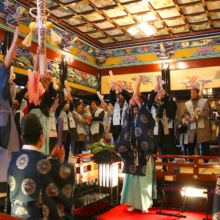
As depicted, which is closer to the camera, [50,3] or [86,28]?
[50,3]

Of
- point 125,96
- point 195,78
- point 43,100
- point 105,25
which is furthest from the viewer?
point 195,78

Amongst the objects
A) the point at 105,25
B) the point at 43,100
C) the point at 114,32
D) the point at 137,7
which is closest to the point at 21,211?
the point at 43,100

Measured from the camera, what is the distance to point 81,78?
29.8 feet

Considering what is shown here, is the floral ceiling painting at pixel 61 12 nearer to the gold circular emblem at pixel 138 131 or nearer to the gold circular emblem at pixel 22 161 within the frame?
the gold circular emblem at pixel 138 131

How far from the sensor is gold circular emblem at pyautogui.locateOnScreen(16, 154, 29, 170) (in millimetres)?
1812

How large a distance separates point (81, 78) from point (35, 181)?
748 cm

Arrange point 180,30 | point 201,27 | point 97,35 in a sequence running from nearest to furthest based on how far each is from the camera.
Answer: point 201,27 < point 180,30 < point 97,35

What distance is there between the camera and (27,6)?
6734 mm

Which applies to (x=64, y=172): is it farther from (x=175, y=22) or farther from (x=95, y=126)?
(x=175, y=22)

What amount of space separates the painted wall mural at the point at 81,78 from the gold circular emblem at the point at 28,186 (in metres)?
6.84

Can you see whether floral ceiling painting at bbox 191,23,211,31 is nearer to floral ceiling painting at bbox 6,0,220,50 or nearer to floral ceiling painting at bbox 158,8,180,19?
floral ceiling painting at bbox 6,0,220,50

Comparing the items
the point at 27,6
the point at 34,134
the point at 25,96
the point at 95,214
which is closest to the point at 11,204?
the point at 34,134

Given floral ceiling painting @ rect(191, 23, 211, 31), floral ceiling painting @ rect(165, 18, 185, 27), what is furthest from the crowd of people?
floral ceiling painting @ rect(191, 23, 211, 31)

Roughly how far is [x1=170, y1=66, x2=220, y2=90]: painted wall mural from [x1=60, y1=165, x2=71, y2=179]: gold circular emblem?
7.56 m
